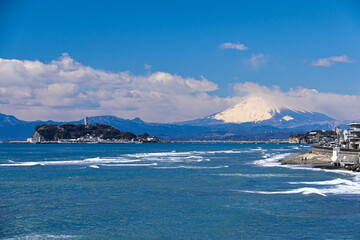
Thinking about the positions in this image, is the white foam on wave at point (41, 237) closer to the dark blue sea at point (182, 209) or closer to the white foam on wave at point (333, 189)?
the dark blue sea at point (182, 209)

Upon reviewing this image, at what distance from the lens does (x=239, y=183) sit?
47.4m

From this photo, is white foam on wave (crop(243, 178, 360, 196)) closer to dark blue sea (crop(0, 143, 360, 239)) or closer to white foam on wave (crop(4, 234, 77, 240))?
dark blue sea (crop(0, 143, 360, 239))

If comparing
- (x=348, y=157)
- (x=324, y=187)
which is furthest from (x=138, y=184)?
(x=348, y=157)

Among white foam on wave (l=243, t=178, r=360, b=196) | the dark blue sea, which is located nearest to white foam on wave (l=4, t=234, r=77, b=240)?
the dark blue sea

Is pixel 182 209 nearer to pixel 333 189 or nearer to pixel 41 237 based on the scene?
pixel 41 237

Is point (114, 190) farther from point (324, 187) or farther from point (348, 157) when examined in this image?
point (348, 157)

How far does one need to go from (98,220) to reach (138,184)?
19.2 metres

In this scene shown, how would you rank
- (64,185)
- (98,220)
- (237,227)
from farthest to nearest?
(64,185) < (98,220) < (237,227)

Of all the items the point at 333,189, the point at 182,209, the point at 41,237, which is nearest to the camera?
the point at 41,237

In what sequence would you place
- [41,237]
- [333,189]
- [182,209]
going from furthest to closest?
[333,189] → [182,209] → [41,237]

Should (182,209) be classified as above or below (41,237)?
above

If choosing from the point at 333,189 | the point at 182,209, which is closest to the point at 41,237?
the point at 182,209

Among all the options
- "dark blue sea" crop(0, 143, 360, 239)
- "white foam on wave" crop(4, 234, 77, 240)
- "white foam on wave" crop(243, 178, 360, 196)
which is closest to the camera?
"white foam on wave" crop(4, 234, 77, 240)

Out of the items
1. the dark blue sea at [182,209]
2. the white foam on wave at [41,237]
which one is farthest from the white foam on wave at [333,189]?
the white foam on wave at [41,237]
